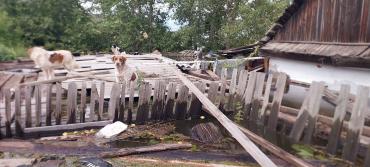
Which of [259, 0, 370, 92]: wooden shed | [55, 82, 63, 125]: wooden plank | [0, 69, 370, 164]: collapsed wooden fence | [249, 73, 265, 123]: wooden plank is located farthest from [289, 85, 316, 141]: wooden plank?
[55, 82, 63, 125]: wooden plank

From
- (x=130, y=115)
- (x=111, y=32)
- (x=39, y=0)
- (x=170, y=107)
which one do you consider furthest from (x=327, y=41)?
(x=39, y=0)

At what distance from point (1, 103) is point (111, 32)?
15.3 metres

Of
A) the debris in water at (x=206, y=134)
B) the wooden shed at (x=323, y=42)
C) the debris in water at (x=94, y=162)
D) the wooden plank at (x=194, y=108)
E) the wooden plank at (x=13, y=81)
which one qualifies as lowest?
the debris in water at (x=94, y=162)

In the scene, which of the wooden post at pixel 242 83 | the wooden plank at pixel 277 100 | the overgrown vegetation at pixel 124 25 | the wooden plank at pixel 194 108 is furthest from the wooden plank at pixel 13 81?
Answer: the wooden plank at pixel 277 100

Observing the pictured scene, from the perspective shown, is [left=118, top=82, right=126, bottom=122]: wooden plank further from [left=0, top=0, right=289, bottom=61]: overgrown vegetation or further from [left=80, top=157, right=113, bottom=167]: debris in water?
[left=0, top=0, right=289, bottom=61]: overgrown vegetation

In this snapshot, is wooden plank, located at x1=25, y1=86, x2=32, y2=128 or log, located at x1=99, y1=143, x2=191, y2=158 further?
wooden plank, located at x1=25, y1=86, x2=32, y2=128

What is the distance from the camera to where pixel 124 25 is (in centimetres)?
2391

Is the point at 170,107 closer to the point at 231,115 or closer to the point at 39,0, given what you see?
the point at 231,115

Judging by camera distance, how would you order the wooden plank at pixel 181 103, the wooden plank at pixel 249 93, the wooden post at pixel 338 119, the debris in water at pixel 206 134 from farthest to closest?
the wooden plank at pixel 181 103 → the wooden plank at pixel 249 93 → the debris in water at pixel 206 134 → the wooden post at pixel 338 119

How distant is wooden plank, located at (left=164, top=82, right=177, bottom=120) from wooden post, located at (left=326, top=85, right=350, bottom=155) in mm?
3909

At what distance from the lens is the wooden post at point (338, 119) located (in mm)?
7410

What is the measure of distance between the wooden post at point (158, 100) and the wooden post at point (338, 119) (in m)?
4.11

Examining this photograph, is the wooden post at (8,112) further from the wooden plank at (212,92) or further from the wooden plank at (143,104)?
the wooden plank at (212,92)

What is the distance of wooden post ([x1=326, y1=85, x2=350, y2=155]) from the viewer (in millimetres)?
7410
